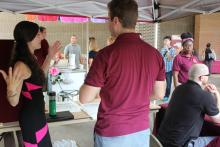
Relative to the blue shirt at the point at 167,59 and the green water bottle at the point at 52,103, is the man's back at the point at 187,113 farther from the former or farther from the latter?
the blue shirt at the point at 167,59

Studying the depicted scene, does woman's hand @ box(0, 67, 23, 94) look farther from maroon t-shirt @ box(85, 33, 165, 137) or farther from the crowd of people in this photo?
maroon t-shirt @ box(85, 33, 165, 137)

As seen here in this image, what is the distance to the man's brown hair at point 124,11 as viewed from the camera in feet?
4.00

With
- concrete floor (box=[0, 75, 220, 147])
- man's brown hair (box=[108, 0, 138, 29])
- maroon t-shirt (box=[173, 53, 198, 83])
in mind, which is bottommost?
concrete floor (box=[0, 75, 220, 147])

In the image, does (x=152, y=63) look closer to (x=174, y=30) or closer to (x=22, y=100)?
(x=22, y=100)

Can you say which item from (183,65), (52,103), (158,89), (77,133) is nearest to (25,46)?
(52,103)

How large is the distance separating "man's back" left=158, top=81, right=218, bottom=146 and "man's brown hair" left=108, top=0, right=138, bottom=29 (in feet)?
3.06

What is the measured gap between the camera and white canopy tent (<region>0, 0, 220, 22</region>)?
2.87 metres

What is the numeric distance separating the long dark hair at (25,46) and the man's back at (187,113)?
99 centimetres

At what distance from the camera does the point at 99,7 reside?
3236 mm

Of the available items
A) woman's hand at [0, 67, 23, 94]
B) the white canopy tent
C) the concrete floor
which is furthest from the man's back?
the concrete floor

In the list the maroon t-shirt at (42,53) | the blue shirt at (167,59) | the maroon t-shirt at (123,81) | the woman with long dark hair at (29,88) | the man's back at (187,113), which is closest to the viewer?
the maroon t-shirt at (123,81)

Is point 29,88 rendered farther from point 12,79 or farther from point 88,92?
point 88,92

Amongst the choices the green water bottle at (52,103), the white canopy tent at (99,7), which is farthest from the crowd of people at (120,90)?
the white canopy tent at (99,7)

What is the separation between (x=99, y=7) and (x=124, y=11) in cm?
209
